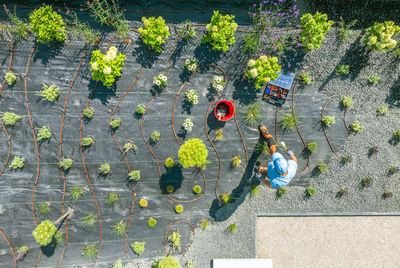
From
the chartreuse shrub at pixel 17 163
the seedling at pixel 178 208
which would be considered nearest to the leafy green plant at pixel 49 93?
the chartreuse shrub at pixel 17 163

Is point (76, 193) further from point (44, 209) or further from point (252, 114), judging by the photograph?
point (252, 114)

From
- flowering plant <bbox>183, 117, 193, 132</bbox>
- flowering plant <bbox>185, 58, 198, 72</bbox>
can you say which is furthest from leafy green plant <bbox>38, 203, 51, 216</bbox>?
flowering plant <bbox>185, 58, 198, 72</bbox>

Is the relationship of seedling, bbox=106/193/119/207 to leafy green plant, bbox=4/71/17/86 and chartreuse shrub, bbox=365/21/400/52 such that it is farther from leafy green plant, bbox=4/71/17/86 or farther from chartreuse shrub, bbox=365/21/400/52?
chartreuse shrub, bbox=365/21/400/52

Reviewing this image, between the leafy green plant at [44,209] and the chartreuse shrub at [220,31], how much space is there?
5.66 m

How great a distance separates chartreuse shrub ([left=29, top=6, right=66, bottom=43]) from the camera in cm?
485

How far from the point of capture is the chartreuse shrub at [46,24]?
4.85 metres

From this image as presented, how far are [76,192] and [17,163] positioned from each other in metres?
1.58

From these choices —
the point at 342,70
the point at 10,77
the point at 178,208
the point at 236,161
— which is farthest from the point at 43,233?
the point at 342,70

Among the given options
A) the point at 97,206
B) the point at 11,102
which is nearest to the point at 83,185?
the point at 97,206

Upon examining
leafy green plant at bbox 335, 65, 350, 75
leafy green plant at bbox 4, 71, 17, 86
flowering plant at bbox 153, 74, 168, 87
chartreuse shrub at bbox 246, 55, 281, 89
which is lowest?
leafy green plant at bbox 4, 71, 17, 86

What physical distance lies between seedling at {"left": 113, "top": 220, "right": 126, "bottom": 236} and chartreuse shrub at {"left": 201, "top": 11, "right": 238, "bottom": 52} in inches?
195

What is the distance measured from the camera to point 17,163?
533 cm

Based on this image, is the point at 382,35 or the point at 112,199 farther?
the point at 112,199

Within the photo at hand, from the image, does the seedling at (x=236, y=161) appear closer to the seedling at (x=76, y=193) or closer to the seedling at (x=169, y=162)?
the seedling at (x=169, y=162)
